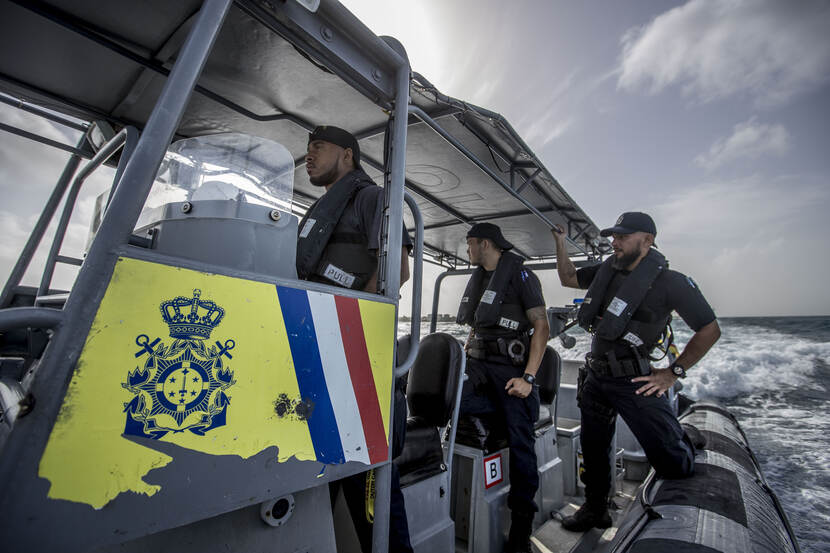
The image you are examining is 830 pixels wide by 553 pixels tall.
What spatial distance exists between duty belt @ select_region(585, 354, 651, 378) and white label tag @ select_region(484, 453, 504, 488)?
909 mm

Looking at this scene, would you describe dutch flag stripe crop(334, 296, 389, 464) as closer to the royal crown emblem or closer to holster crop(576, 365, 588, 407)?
the royal crown emblem

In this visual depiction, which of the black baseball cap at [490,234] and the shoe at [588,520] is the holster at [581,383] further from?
the black baseball cap at [490,234]

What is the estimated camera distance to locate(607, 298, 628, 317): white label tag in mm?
2266

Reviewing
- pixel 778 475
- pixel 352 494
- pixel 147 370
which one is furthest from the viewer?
pixel 778 475

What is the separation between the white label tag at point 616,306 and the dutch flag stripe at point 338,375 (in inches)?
77.5

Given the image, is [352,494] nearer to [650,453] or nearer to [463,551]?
[463,551]

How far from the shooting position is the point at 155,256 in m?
0.69

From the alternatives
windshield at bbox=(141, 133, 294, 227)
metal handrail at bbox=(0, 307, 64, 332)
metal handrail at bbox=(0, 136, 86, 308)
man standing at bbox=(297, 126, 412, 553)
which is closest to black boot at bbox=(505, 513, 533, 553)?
man standing at bbox=(297, 126, 412, 553)

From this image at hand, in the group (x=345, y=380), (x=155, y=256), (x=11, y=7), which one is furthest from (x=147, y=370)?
(x=11, y=7)

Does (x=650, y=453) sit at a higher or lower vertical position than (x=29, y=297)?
lower

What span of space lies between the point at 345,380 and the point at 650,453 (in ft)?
7.01

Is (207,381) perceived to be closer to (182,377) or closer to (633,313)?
(182,377)

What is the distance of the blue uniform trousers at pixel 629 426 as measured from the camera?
80.2 inches

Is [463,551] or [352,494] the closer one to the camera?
[352,494]
